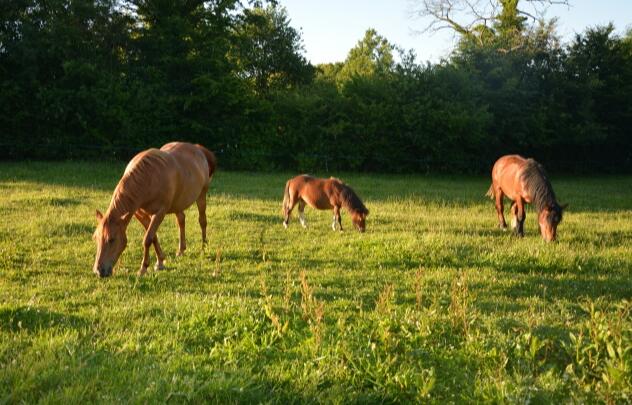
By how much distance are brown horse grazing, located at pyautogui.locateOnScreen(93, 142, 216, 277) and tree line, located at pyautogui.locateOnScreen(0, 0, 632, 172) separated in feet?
50.8

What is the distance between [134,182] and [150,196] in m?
0.33

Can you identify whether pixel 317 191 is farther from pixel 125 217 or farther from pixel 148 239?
pixel 125 217

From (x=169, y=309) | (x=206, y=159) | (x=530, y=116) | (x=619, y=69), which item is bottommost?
(x=169, y=309)

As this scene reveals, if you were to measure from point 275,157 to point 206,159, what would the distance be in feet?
50.2

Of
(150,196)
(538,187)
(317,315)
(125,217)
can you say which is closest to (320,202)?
(538,187)

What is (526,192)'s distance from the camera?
10.7 meters

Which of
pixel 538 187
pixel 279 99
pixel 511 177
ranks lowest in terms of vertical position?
pixel 538 187

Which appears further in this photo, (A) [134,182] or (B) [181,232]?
(B) [181,232]

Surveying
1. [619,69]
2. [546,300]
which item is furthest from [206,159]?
[619,69]

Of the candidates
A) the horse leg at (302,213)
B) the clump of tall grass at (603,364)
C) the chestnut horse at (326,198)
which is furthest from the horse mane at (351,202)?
the clump of tall grass at (603,364)

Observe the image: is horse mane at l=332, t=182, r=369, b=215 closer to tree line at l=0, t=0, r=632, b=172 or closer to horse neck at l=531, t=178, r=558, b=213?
horse neck at l=531, t=178, r=558, b=213

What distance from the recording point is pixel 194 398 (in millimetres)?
3314

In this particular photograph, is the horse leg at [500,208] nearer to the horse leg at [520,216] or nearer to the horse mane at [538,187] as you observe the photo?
the horse leg at [520,216]

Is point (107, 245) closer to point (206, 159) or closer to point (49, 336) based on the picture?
point (49, 336)
